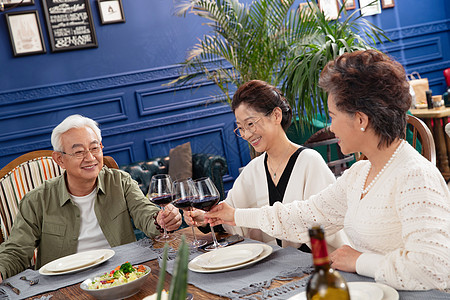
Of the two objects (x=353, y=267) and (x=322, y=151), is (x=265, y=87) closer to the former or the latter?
(x=353, y=267)

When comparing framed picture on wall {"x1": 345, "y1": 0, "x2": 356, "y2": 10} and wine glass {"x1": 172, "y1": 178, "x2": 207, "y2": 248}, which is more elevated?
framed picture on wall {"x1": 345, "y1": 0, "x2": 356, "y2": 10}

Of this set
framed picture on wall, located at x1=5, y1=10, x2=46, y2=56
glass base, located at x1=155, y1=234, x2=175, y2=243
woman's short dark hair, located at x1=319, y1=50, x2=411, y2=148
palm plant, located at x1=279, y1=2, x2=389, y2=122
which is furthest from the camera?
framed picture on wall, located at x1=5, y1=10, x2=46, y2=56

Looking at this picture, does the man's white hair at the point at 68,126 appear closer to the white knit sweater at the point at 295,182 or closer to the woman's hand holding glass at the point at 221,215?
the white knit sweater at the point at 295,182

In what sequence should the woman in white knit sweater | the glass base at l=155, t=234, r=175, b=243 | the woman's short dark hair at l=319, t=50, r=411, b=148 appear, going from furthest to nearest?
1. the glass base at l=155, t=234, r=175, b=243
2. the woman's short dark hair at l=319, t=50, r=411, b=148
3. the woman in white knit sweater

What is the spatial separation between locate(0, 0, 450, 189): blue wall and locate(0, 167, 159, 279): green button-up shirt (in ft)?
8.32

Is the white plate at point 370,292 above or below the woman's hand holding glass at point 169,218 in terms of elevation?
above

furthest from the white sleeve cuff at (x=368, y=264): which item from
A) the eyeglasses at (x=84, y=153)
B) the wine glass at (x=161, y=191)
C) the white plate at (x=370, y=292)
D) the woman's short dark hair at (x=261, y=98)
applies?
the eyeglasses at (x=84, y=153)

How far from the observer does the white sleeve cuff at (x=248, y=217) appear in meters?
1.58

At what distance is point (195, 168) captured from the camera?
4312 mm

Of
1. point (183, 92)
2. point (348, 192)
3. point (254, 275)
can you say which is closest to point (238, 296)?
point (254, 275)

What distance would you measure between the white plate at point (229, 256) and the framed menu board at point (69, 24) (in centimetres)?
372

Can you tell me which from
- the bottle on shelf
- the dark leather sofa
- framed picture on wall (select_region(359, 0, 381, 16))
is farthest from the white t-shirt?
framed picture on wall (select_region(359, 0, 381, 16))

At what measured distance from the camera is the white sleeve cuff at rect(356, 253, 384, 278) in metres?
1.07

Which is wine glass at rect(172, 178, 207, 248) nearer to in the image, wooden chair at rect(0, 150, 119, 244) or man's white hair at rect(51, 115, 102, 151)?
man's white hair at rect(51, 115, 102, 151)
